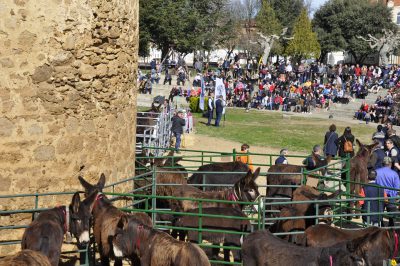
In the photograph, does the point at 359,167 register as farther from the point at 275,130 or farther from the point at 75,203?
the point at 275,130

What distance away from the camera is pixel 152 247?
10523 millimetres

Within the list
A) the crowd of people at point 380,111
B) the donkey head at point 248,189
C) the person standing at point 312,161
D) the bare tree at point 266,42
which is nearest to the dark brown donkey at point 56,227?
the donkey head at point 248,189

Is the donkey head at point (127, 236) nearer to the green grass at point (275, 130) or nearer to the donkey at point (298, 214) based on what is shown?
the donkey at point (298, 214)

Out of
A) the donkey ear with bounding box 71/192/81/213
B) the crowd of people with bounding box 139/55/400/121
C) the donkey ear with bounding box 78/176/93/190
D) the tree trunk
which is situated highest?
the tree trunk

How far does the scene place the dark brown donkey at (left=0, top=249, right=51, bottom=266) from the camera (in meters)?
9.16

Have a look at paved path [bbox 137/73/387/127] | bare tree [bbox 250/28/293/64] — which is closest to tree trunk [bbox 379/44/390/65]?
bare tree [bbox 250/28/293/64]

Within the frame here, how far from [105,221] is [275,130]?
25.1 meters

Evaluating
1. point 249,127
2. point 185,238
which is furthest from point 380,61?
point 185,238

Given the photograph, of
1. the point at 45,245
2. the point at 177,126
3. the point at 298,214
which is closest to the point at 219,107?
the point at 177,126

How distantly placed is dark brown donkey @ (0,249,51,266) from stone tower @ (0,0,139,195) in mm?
2895

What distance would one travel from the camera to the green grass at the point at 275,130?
32.4 meters

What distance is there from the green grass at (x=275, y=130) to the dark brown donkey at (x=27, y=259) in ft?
71.4

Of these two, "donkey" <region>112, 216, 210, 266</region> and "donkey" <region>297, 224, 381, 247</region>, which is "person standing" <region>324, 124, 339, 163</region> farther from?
"donkey" <region>112, 216, 210, 266</region>

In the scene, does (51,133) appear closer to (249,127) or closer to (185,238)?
(185,238)
